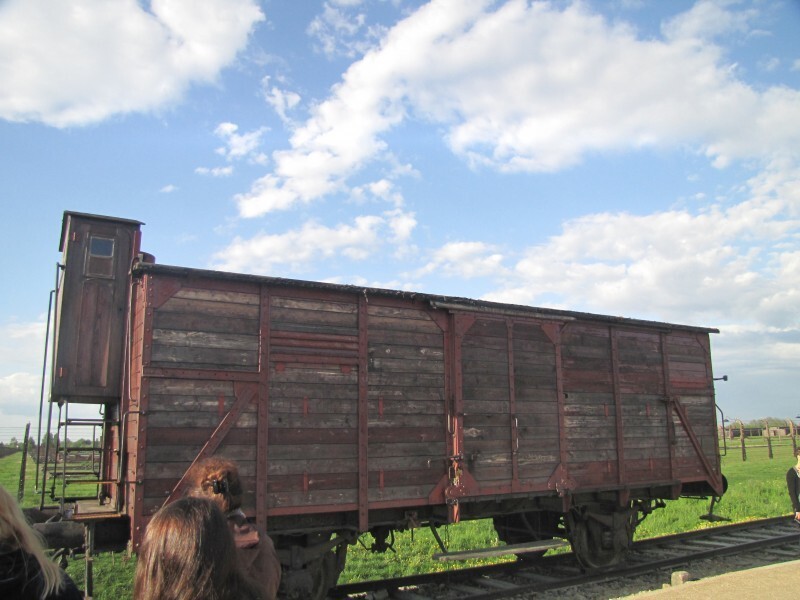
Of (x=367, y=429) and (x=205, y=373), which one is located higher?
(x=205, y=373)

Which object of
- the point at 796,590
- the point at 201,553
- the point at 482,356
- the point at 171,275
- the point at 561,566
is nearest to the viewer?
the point at 201,553

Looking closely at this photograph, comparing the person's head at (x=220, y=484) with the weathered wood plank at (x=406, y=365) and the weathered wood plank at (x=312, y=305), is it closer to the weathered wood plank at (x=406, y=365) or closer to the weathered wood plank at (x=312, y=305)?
the weathered wood plank at (x=312, y=305)

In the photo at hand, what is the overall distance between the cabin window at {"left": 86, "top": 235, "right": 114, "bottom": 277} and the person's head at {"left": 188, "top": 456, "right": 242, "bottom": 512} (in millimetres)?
5598

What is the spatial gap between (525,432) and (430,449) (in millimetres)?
1644

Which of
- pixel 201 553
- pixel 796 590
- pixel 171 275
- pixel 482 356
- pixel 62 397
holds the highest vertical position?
pixel 171 275

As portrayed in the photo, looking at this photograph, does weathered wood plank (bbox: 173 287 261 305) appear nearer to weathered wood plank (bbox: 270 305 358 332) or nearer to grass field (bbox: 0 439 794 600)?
weathered wood plank (bbox: 270 305 358 332)

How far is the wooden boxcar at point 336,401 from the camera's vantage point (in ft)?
22.0

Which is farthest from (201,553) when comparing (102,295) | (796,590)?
(102,295)

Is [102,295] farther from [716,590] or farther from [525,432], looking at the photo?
[716,590]

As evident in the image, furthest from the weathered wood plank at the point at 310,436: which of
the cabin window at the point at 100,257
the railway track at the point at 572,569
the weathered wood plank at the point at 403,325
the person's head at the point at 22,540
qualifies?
the person's head at the point at 22,540

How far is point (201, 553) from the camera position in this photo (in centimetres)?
195

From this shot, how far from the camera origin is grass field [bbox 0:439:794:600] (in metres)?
8.95

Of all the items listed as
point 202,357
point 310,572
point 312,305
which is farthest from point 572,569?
point 202,357

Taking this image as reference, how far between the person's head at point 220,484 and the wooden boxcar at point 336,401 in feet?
11.9
